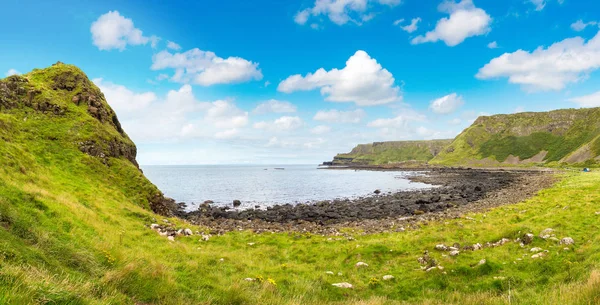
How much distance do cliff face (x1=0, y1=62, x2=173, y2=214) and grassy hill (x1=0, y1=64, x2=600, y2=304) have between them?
13.9 inches

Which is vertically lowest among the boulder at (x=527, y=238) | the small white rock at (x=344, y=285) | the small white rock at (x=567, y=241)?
the small white rock at (x=344, y=285)

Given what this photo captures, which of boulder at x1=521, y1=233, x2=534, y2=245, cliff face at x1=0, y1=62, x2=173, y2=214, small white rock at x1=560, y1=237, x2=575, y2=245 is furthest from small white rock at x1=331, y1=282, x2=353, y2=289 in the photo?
cliff face at x1=0, y1=62, x2=173, y2=214

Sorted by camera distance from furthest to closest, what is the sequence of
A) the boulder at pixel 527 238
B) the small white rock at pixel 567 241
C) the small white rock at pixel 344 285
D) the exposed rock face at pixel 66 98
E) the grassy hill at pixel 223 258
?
the exposed rock face at pixel 66 98
the boulder at pixel 527 238
the small white rock at pixel 567 241
the small white rock at pixel 344 285
the grassy hill at pixel 223 258

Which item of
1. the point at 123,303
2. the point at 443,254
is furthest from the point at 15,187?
the point at 443,254

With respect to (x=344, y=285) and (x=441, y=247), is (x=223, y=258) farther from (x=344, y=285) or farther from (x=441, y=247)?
(x=441, y=247)

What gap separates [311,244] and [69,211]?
15.0m

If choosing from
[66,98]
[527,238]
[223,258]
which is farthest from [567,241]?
[66,98]

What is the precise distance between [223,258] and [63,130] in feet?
104

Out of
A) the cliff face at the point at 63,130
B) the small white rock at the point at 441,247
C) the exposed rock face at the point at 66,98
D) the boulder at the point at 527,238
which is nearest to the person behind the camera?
the boulder at the point at 527,238

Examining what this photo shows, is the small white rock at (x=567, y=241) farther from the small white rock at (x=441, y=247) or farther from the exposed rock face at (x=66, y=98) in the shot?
the exposed rock face at (x=66, y=98)

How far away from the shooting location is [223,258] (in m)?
16.5

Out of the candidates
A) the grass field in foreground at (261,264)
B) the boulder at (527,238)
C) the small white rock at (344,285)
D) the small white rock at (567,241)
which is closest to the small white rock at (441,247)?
the grass field in foreground at (261,264)

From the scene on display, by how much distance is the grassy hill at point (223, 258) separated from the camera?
27.8 ft

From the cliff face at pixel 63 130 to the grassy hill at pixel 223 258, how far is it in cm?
35
